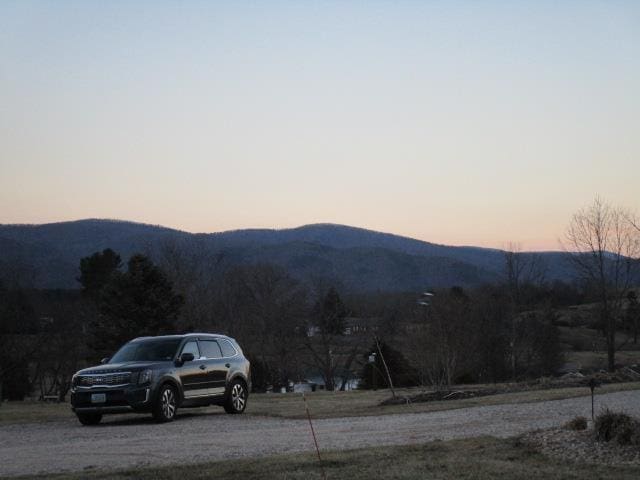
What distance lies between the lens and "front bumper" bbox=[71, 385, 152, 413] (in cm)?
1711

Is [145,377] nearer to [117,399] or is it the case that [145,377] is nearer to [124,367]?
[124,367]

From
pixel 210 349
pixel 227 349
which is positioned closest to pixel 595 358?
pixel 227 349

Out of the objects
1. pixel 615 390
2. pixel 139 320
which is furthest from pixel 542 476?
pixel 139 320

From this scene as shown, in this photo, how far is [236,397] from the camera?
1964 cm

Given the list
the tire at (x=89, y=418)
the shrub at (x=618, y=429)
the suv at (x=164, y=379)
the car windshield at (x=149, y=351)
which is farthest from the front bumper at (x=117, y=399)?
the shrub at (x=618, y=429)

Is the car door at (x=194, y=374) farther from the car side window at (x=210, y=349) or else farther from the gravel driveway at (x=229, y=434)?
the gravel driveway at (x=229, y=434)

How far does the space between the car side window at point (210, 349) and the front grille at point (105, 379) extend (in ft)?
7.15

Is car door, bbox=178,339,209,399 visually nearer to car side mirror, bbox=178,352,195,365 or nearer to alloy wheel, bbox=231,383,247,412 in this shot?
car side mirror, bbox=178,352,195,365

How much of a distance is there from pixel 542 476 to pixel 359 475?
5.91 ft

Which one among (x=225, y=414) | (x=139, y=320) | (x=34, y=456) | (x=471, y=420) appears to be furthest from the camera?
(x=139, y=320)

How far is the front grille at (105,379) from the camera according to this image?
17.2m

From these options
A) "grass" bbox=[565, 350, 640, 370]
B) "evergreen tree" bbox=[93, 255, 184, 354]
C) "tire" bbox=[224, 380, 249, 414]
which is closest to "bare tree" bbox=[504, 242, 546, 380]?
"grass" bbox=[565, 350, 640, 370]

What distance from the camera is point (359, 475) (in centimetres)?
912

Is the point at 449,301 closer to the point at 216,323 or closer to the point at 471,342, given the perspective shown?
the point at 471,342
